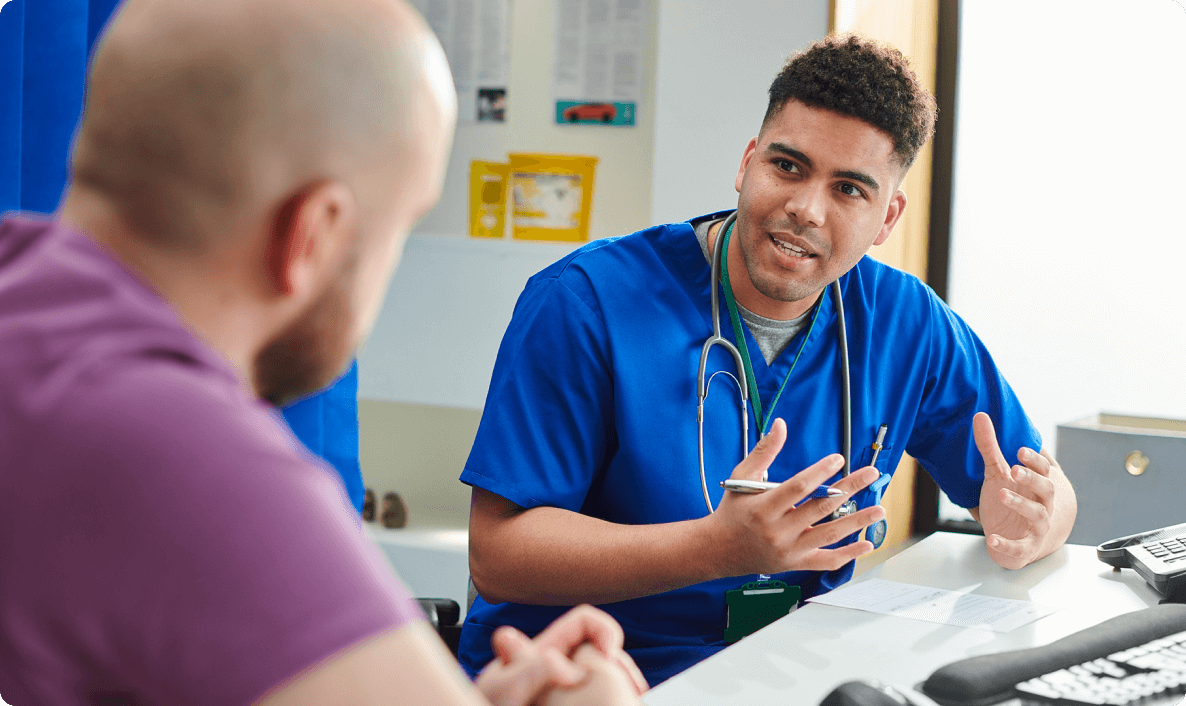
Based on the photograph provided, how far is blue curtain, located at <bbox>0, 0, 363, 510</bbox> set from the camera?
1101 mm

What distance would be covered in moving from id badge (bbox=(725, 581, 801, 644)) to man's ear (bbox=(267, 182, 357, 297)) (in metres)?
0.93

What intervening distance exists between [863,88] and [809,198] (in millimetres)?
160

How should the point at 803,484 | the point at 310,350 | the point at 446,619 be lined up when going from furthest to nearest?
the point at 446,619
the point at 803,484
the point at 310,350

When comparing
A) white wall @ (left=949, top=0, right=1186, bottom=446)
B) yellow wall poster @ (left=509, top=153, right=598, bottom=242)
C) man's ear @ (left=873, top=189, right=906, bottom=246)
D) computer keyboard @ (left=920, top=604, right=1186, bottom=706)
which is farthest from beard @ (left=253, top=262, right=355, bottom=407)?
white wall @ (left=949, top=0, right=1186, bottom=446)

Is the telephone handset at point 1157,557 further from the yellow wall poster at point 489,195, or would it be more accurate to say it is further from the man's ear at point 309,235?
the yellow wall poster at point 489,195

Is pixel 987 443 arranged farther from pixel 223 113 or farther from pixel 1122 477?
pixel 223 113


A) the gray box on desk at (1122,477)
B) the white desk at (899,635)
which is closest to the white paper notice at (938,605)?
the white desk at (899,635)

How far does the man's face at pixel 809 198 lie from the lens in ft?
4.49

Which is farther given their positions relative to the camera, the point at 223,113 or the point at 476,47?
the point at 476,47

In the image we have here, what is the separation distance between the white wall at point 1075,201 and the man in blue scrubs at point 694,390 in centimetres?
160

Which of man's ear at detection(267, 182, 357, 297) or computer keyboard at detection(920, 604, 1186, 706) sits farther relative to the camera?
computer keyboard at detection(920, 604, 1186, 706)

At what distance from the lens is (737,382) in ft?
4.51

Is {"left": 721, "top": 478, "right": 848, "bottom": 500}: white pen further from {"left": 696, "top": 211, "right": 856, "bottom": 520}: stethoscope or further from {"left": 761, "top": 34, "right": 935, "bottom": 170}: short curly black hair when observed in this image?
{"left": 761, "top": 34, "right": 935, "bottom": 170}: short curly black hair

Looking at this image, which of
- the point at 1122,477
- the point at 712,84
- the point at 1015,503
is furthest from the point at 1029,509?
the point at 712,84
